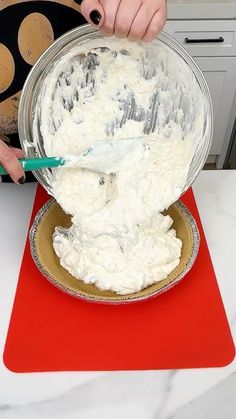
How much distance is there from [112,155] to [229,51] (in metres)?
1.05

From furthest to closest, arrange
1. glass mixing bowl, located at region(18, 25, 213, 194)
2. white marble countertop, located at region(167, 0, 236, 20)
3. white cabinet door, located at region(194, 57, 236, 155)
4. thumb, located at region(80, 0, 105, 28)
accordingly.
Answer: white cabinet door, located at region(194, 57, 236, 155), white marble countertop, located at region(167, 0, 236, 20), glass mixing bowl, located at region(18, 25, 213, 194), thumb, located at region(80, 0, 105, 28)

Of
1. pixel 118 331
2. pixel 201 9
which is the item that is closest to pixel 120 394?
pixel 118 331

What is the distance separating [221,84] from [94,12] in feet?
3.83

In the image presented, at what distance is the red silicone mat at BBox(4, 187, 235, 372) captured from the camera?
0.74 meters

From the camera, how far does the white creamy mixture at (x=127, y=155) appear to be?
2.67 feet

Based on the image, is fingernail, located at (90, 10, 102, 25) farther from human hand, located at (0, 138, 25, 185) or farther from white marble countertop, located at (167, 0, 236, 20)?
white marble countertop, located at (167, 0, 236, 20)

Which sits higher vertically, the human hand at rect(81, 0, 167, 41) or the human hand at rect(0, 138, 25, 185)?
the human hand at rect(81, 0, 167, 41)

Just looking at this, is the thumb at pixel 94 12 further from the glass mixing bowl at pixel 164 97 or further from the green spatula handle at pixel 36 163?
the green spatula handle at pixel 36 163

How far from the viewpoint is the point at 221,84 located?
5.79ft

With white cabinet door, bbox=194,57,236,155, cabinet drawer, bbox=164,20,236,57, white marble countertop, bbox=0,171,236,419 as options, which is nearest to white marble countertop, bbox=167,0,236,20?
cabinet drawer, bbox=164,20,236,57

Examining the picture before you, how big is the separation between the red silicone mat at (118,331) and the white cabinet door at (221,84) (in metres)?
1.04

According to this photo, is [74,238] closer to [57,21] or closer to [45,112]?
[45,112]

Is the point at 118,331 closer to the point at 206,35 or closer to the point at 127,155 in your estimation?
the point at 127,155

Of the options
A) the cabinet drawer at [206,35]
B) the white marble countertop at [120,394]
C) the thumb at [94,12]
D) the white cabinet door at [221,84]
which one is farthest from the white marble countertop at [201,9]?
the white marble countertop at [120,394]
